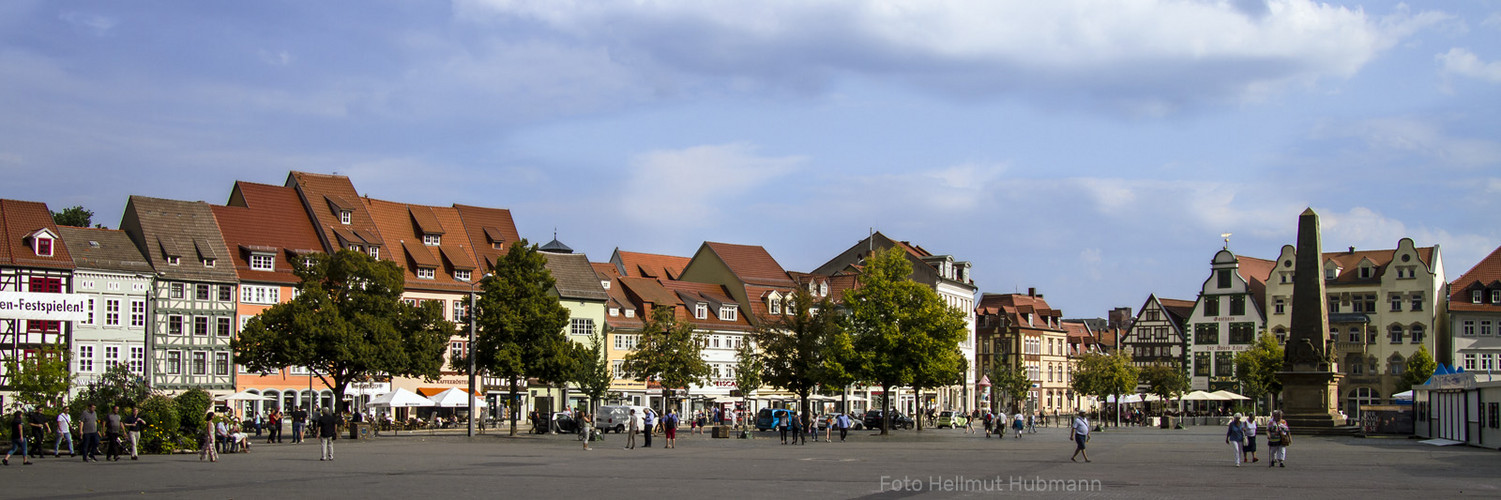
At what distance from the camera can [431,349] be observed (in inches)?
2308

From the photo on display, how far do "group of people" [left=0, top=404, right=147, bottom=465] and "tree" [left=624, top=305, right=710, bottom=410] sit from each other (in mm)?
40125

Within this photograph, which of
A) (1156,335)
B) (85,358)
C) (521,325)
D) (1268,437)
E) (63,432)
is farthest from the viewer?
(1156,335)

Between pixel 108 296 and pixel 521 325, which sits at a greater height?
pixel 108 296

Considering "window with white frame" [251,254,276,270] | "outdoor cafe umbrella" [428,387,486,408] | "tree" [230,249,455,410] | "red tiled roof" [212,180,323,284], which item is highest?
"red tiled roof" [212,180,323,284]

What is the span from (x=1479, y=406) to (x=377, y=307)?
40.6 m

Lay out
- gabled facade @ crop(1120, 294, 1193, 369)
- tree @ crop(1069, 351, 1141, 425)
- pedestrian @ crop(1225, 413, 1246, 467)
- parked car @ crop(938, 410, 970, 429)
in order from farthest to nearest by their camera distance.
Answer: gabled facade @ crop(1120, 294, 1193, 369)
tree @ crop(1069, 351, 1141, 425)
parked car @ crop(938, 410, 970, 429)
pedestrian @ crop(1225, 413, 1246, 467)

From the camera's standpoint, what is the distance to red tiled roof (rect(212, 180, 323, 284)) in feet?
256

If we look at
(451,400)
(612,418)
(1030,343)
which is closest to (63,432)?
(451,400)

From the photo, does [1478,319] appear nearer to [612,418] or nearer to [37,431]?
[612,418]

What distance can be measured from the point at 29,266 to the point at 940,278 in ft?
225

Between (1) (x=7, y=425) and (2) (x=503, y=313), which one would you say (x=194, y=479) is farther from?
(2) (x=503, y=313)

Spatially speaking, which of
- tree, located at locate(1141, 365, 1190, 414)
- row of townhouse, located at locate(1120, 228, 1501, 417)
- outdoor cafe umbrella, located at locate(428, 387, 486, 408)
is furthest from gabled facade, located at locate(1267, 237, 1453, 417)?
outdoor cafe umbrella, located at locate(428, 387, 486, 408)

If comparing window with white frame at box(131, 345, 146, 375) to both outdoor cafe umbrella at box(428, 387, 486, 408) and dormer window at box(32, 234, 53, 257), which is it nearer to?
dormer window at box(32, 234, 53, 257)

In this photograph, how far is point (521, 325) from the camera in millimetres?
60250
